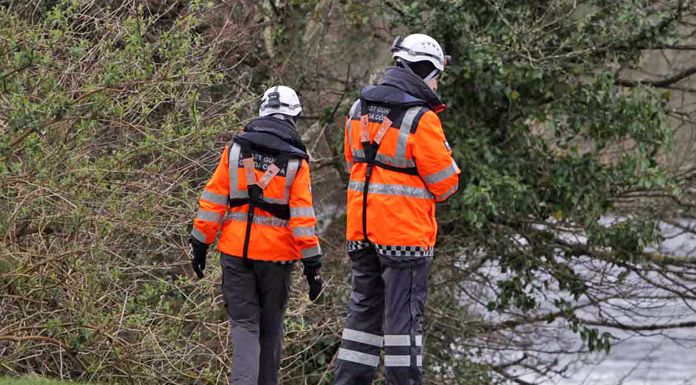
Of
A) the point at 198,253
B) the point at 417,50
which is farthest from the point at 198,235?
the point at 417,50

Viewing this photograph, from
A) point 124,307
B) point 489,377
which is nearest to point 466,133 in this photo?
point 489,377

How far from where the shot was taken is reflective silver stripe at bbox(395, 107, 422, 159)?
275 inches

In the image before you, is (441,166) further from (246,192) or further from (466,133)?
(466,133)

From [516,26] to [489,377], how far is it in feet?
13.4

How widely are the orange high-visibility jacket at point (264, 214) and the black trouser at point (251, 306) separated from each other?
0.10 meters

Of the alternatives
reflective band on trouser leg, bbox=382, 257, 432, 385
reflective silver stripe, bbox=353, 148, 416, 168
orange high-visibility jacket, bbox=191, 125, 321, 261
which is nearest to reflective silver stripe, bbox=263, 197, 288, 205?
orange high-visibility jacket, bbox=191, 125, 321, 261

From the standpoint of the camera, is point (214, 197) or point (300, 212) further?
point (214, 197)

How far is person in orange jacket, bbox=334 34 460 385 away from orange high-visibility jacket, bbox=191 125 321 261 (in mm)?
292

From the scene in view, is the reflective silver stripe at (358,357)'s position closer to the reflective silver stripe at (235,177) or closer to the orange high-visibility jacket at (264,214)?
the orange high-visibility jacket at (264,214)

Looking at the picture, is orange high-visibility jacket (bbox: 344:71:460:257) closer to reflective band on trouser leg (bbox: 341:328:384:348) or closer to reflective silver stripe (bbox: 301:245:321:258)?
reflective silver stripe (bbox: 301:245:321:258)

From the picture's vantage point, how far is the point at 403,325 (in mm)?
6988

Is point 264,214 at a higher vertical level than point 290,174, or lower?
lower

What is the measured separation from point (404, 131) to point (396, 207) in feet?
1.45

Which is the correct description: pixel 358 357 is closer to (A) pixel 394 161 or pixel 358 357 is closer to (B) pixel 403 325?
(B) pixel 403 325
